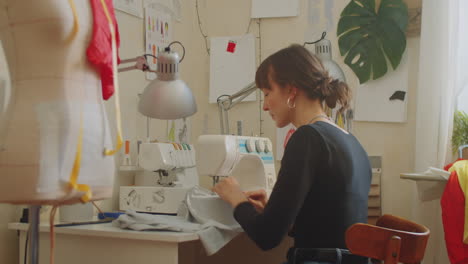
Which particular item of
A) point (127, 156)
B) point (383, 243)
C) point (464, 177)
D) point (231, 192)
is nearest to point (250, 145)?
point (231, 192)

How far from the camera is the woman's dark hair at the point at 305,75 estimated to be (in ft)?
5.52

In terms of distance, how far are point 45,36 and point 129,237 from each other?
0.69m

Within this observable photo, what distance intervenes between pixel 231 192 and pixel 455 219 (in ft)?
2.95

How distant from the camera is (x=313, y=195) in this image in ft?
5.16

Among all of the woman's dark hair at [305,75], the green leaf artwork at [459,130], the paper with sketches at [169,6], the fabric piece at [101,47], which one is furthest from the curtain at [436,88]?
the fabric piece at [101,47]

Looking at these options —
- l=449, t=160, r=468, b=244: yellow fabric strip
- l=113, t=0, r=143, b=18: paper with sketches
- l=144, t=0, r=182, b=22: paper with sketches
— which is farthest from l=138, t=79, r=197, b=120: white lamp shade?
l=449, t=160, r=468, b=244: yellow fabric strip

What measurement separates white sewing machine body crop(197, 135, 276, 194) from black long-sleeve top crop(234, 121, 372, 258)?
1.12 feet

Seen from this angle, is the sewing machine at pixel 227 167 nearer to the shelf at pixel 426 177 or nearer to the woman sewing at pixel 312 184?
the woman sewing at pixel 312 184

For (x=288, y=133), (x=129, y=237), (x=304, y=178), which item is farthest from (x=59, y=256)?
(x=288, y=133)

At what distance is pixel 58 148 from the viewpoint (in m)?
1.11

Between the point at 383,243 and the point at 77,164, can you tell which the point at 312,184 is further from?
the point at 77,164

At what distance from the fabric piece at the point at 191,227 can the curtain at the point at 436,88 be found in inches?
42.8

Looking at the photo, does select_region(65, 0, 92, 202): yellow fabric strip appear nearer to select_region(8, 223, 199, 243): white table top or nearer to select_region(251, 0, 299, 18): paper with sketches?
select_region(8, 223, 199, 243): white table top

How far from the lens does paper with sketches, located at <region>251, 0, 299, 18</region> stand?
290 centimetres
